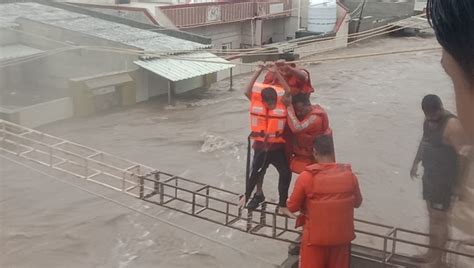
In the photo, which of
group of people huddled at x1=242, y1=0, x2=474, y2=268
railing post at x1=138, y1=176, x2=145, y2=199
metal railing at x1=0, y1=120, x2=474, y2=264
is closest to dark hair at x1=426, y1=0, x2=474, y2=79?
metal railing at x1=0, y1=120, x2=474, y2=264

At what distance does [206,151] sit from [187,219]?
3377 millimetres

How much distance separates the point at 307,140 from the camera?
154 inches

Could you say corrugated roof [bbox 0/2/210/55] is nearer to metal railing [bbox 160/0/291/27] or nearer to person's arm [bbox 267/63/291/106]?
metal railing [bbox 160/0/291/27]

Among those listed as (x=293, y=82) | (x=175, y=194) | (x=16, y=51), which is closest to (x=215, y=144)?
(x=16, y=51)

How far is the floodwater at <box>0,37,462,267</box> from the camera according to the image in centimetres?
731

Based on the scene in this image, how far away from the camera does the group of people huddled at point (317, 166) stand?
133 inches

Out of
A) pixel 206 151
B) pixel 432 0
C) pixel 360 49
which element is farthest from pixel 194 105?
pixel 432 0

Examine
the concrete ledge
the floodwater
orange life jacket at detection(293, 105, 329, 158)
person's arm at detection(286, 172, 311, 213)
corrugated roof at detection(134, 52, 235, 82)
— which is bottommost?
the floodwater

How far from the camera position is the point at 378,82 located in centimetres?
1794

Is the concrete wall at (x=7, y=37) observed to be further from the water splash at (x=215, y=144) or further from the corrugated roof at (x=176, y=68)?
the water splash at (x=215, y=144)

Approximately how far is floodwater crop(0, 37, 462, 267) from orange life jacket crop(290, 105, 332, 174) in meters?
0.84

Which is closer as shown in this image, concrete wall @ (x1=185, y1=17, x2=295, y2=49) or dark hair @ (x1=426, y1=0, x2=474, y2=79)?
dark hair @ (x1=426, y1=0, x2=474, y2=79)

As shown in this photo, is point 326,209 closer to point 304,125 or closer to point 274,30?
point 304,125

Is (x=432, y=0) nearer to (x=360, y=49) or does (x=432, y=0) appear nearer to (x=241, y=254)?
(x=241, y=254)
